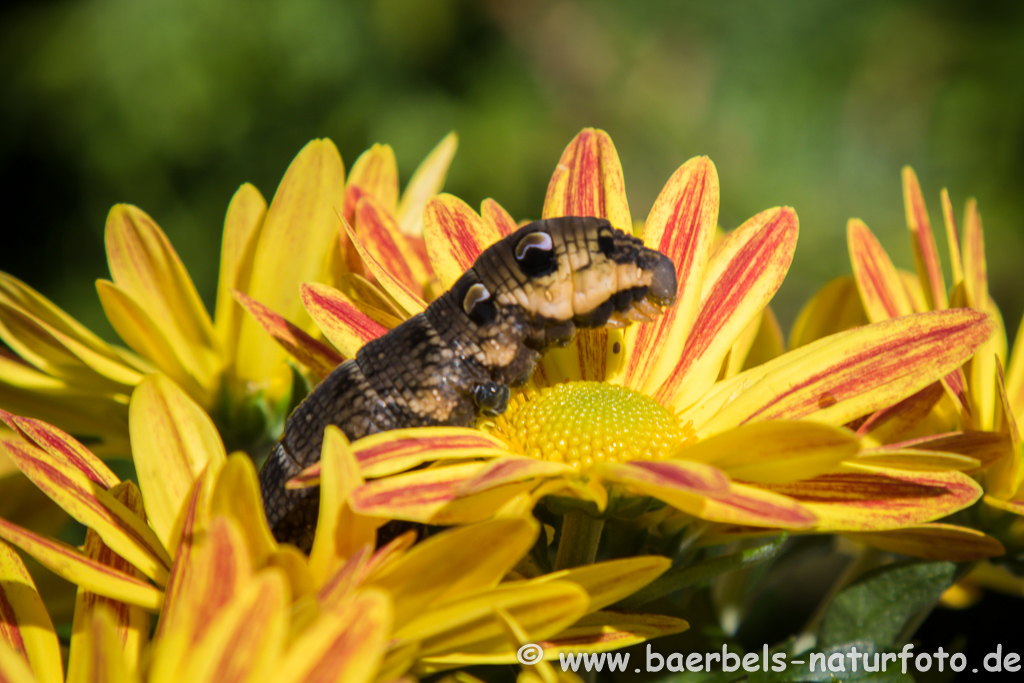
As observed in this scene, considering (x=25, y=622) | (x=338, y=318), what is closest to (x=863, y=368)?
(x=338, y=318)

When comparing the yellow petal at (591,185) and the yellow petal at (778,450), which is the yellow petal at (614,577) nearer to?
the yellow petal at (778,450)

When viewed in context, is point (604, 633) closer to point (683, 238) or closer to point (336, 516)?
point (336, 516)

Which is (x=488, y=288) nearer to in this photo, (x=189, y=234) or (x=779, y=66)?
(x=189, y=234)

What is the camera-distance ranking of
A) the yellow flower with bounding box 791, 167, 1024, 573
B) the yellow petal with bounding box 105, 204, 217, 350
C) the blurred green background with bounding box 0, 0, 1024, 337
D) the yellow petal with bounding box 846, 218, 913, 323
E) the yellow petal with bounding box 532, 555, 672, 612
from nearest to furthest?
the yellow petal with bounding box 532, 555, 672, 612 → the yellow flower with bounding box 791, 167, 1024, 573 → the yellow petal with bounding box 846, 218, 913, 323 → the yellow petal with bounding box 105, 204, 217, 350 → the blurred green background with bounding box 0, 0, 1024, 337

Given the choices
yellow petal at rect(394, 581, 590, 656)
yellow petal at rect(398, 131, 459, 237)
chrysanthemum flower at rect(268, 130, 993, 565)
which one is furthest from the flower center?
yellow petal at rect(398, 131, 459, 237)

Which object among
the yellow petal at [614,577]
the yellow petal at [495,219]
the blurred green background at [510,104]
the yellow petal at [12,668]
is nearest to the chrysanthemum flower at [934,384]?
the yellow petal at [614,577]

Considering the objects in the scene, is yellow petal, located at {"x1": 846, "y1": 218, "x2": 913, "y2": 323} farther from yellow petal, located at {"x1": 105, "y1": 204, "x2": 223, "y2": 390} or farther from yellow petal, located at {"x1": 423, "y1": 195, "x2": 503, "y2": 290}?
yellow petal, located at {"x1": 105, "y1": 204, "x2": 223, "y2": 390}
